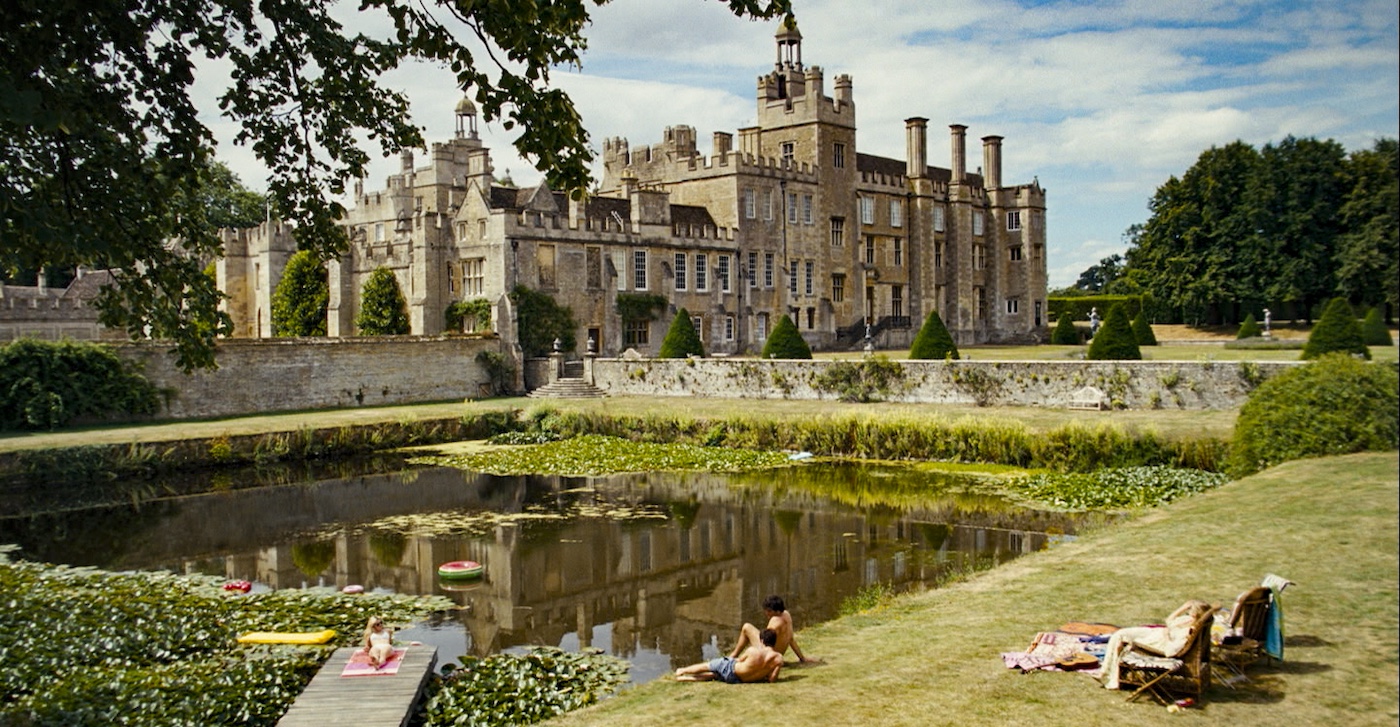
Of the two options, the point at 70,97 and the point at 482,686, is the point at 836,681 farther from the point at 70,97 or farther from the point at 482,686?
the point at 70,97

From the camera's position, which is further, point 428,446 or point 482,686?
point 428,446

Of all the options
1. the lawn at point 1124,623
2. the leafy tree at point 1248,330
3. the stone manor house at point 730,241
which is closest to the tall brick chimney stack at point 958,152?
the stone manor house at point 730,241

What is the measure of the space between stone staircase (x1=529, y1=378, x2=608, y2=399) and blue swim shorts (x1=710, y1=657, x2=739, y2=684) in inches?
1022

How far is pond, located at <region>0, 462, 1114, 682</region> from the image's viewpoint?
12.3 metres

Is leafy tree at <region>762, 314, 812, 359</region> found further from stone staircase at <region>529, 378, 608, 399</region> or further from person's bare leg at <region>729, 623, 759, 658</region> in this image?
person's bare leg at <region>729, 623, 759, 658</region>

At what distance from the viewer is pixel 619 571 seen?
14531mm

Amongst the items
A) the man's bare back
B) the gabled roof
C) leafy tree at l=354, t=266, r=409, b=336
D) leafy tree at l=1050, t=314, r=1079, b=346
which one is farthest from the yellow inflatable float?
leafy tree at l=1050, t=314, r=1079, b=346

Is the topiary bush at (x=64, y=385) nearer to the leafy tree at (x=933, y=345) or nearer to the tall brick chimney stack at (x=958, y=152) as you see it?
the leafy tree at (x=933, y=345)

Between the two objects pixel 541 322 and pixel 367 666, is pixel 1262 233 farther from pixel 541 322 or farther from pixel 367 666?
pixel 367 666

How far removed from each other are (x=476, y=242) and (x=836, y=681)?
3206cm

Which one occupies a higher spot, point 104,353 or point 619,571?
point 104,353

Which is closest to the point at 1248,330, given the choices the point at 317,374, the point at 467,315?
the point at 467,315

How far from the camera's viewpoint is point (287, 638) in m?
10.8

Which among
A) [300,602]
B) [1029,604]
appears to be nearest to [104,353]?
[300,602]
